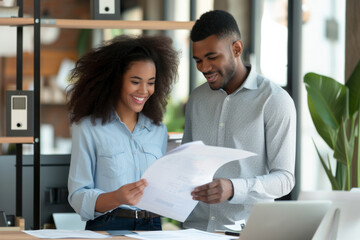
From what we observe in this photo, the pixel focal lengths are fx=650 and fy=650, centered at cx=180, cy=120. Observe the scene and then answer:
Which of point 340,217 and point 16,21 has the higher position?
point 16,21

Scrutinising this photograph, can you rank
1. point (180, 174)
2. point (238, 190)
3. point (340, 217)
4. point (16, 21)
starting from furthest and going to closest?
1. point (16, 21)
2. point (238, 190)
3. point (180, 174)
4. point (340, 217)

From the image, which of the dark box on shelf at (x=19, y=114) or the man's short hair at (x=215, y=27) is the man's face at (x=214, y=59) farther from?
the dark box on shelf at (x=19, y=114)

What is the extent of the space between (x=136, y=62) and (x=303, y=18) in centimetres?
251

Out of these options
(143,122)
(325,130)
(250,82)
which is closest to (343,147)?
(325,130)

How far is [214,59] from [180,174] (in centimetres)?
52

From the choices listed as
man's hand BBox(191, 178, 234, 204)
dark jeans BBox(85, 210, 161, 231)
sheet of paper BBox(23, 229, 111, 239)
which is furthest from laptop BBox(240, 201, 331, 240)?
dark jeans BBox(85, 210, 161, 231)

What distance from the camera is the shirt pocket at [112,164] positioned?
2344 millimetres

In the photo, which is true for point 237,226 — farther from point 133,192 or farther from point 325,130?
point 325,130

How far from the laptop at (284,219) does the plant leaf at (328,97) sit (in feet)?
6.68

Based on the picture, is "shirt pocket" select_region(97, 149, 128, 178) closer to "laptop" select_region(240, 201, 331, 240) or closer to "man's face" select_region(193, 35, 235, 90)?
"man's face" select_region(193, 35, 235, 90)

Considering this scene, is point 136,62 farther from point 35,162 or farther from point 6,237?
point 35,162

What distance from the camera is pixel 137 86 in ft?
7.92

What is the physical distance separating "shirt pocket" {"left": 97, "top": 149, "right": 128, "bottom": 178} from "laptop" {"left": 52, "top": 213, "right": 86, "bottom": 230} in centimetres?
149

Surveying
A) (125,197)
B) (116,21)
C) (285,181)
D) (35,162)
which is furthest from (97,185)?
(116,21)
